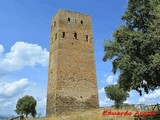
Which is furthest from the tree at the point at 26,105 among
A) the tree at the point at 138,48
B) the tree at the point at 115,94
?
the tree at the point at 138,48

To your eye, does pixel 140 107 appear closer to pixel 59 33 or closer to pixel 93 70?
pixel 93 70

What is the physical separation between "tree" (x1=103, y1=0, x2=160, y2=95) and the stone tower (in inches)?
463

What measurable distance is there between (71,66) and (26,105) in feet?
77.7

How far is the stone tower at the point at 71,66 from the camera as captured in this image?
31844mm

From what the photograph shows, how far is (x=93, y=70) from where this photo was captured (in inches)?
1372

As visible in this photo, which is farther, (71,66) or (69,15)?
(69,15)

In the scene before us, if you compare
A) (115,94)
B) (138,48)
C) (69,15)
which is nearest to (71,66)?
(69,15)

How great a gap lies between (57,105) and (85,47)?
936 cm

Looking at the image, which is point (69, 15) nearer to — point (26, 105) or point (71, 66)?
point (71, 66)

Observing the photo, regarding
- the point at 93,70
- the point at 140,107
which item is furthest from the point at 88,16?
the point at 140,107

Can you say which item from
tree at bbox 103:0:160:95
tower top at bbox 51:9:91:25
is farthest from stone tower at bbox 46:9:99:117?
tree at bbox 103:0:160:95

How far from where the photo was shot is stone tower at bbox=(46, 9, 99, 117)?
31844 mm

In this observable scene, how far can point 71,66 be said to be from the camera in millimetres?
33250

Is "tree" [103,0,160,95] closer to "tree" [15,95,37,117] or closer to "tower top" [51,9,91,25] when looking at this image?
"tower top" [51,9,91,25]
